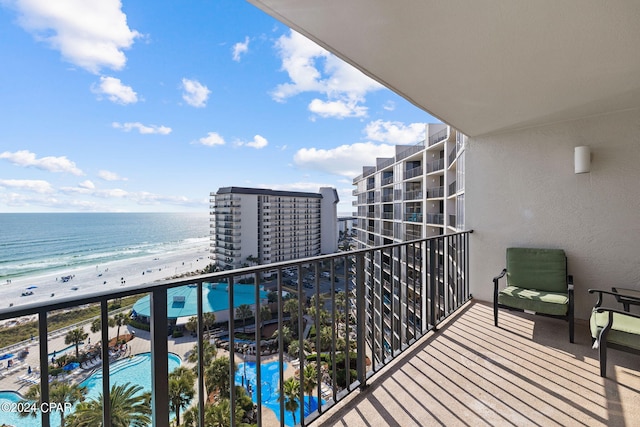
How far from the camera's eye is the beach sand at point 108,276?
25.1m

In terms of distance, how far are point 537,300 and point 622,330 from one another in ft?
2.38

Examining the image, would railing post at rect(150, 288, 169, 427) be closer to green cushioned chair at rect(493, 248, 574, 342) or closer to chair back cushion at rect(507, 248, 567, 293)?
green cushioned chair at rect(493, 248, 574, 342)

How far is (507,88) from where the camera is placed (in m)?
2.50

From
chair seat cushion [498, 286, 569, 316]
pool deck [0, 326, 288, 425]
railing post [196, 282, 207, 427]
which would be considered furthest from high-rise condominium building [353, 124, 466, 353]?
railing post [196, 282, 207, 427]

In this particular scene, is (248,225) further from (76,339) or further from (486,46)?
(486,46)

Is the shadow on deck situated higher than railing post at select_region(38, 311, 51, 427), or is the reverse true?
railing post at select_region(38, 311, 51, 427)

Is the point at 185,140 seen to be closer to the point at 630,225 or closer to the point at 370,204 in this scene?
the point at 370,204

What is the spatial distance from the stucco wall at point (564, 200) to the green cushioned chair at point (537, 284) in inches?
9.7

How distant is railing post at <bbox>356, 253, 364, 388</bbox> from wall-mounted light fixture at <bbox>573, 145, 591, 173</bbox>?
2964 millimetres

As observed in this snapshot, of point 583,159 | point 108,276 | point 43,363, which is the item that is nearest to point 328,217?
point 108,276

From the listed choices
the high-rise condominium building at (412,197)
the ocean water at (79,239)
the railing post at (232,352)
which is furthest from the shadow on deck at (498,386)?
the ocean water at (79,239)

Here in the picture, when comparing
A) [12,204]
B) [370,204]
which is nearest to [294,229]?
[370,204]

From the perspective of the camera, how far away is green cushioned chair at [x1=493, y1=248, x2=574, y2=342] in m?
2.87

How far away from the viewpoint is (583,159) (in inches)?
125
